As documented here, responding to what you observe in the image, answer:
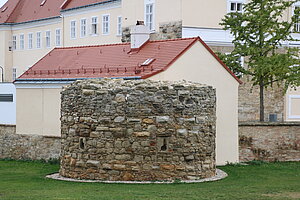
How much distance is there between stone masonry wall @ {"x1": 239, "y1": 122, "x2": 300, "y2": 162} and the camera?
95.7 feet

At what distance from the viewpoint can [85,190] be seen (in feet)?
66.8

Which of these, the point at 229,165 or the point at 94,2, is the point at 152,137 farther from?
the point at 94,2

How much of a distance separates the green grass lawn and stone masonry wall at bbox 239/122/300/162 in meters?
3.01

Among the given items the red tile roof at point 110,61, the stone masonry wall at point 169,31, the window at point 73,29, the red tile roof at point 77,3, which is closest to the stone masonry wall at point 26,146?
the red tile roof at point 110,61

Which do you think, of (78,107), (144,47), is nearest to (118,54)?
(144,47)

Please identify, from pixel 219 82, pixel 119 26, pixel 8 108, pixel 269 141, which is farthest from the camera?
pixel 119 26

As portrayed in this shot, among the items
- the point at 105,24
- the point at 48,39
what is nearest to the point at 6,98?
the point at 105,24

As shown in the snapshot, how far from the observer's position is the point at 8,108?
3528 cm

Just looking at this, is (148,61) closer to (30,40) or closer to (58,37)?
(58,37)

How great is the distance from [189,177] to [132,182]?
5.60ft

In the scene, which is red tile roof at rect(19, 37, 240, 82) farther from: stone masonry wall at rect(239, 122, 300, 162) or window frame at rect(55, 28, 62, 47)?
window frame at rect(55, 28, 62, 47)

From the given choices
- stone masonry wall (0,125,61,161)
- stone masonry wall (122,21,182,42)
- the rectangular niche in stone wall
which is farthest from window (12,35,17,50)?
the rectangular niche in stone wall

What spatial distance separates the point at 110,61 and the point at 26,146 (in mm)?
5376

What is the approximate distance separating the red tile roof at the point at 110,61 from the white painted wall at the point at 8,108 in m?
3.00
